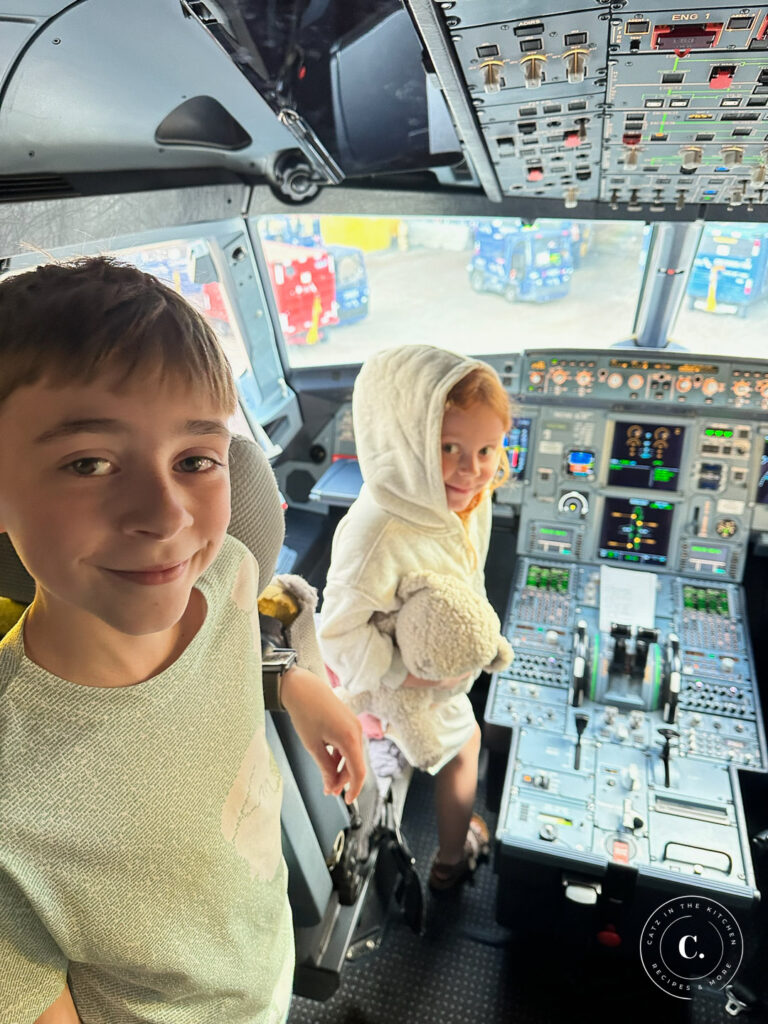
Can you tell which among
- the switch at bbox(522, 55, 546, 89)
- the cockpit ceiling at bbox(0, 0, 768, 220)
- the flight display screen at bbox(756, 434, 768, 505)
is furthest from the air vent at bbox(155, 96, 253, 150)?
the flight display screen at bbox(756, 434, 768, 505)

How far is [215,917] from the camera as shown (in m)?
0.95

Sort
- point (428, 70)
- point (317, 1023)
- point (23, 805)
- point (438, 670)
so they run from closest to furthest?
1. point (23, 805)
2. point (428, 70)
3. point (438, 670)
4. point (317, 1023)

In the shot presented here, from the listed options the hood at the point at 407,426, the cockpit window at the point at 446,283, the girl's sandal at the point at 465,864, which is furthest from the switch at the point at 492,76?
the girl's sandal at the point at 465,864

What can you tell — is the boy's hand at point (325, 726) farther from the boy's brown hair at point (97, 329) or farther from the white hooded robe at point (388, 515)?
the boy's brown hair at point (97, 329)

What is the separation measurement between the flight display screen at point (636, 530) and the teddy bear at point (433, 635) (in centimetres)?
144

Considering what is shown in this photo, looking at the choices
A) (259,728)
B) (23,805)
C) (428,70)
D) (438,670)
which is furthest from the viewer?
(438,670)

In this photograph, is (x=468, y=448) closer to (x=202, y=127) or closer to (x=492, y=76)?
(x=492, y=76)

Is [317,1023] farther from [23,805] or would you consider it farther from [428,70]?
[428,70]

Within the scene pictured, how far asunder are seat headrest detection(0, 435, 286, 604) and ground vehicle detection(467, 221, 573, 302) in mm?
2400

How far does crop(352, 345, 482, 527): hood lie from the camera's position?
160cm

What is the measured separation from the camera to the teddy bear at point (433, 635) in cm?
160

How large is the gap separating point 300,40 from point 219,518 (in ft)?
4.14

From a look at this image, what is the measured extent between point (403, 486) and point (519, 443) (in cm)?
153

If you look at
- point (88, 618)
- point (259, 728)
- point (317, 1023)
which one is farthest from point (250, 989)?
point (317, 1023)
